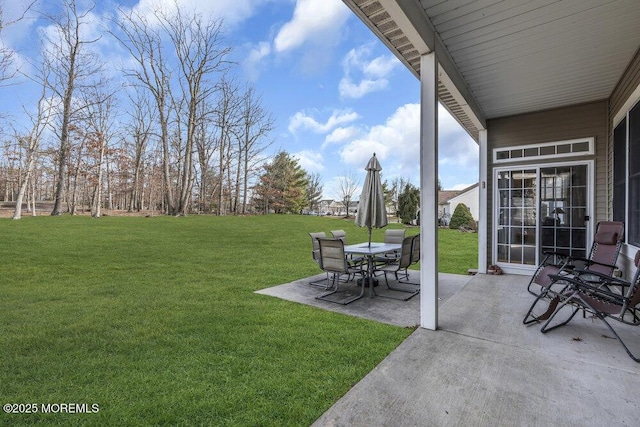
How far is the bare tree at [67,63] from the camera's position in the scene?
14.8 meters

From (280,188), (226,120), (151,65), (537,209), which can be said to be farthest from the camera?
(280,188)

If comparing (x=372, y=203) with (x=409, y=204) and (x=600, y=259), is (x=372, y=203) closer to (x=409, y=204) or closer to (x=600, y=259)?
(x=600, y=259)

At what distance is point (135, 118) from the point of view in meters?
21.6

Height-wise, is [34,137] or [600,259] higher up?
[34,137]

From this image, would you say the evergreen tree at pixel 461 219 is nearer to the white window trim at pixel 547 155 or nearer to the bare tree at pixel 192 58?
the white window trim at pixel 547 155

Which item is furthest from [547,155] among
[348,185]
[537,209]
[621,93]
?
[348,185]

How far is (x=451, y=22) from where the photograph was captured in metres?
2.97

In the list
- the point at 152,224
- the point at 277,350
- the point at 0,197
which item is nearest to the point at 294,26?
the point at 152,224

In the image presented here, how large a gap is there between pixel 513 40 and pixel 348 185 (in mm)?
33066

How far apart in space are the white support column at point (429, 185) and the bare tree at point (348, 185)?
108ft

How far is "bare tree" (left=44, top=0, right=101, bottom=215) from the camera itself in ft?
48.5

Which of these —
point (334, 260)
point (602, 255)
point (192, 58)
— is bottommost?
point (334, 260)

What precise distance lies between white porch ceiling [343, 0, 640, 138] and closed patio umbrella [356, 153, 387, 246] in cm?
155

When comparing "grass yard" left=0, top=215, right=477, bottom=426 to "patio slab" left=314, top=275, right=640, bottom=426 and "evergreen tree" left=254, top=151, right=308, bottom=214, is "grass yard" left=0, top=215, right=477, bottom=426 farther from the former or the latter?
"evergreen tree" left=254, top=151, right=308, bottom=214
